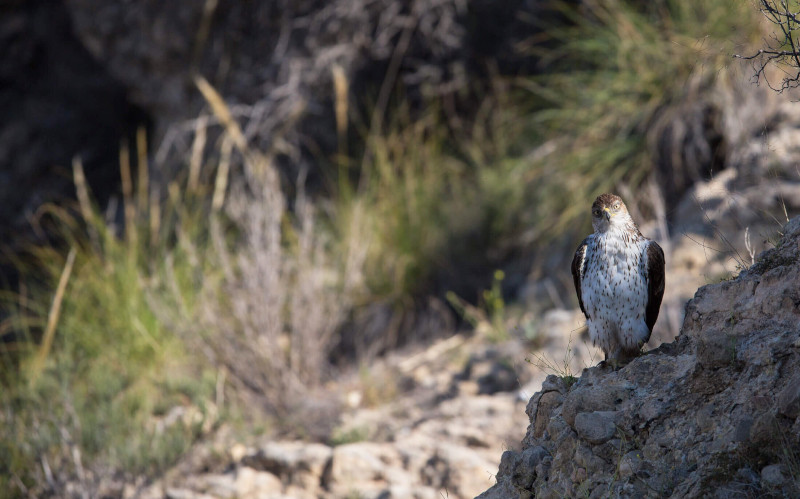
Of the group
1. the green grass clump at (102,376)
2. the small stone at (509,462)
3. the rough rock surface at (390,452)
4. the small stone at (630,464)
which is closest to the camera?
the small stone at (630,464)

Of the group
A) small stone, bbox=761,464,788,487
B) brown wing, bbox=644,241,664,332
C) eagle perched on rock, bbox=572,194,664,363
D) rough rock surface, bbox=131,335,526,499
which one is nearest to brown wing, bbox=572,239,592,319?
eagle perched on rock, bbox=572,194,664,363

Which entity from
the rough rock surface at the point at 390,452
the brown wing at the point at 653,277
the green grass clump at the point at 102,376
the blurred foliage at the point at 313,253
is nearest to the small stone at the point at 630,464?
the brown wing at the point at 653,277

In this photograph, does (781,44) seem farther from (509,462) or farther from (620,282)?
(509,462)

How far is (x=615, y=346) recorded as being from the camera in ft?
10.4

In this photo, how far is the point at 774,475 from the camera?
→ 204 cm

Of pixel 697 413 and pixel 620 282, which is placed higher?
pixel 620 282

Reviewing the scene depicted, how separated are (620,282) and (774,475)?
114 centimetres

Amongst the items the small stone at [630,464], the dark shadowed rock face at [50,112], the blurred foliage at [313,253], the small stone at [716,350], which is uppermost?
the dark shadowed rock face at [50,112]

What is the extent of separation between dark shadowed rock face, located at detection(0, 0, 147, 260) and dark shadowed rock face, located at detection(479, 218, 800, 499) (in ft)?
22.8

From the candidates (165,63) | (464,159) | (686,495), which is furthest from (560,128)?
(686,495)

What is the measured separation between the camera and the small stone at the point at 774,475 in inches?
79.4

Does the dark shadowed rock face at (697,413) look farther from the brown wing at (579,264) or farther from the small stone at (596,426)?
the brown wing at (579,264)

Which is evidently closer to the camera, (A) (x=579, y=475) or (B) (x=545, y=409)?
(A) (x=579, y=475)

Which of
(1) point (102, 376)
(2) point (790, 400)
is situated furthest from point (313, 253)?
(2) point (790, 400)
